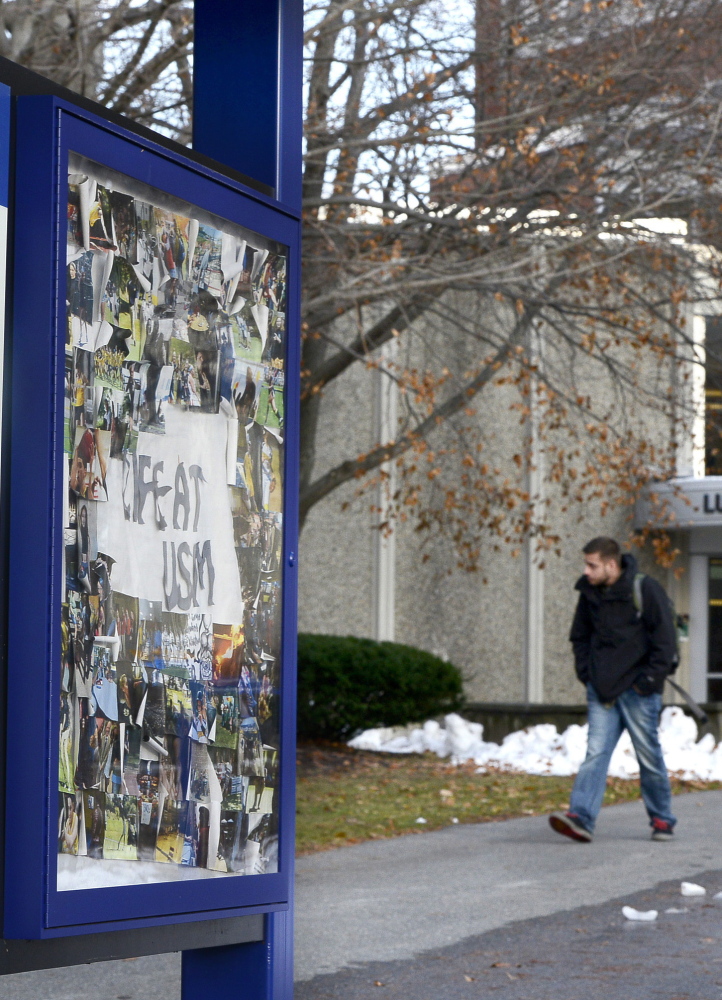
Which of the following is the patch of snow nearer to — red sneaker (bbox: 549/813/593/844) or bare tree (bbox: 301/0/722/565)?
red sneaker (bbox: 549/813/593/844)

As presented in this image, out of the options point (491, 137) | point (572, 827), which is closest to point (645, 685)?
point (572, 827)

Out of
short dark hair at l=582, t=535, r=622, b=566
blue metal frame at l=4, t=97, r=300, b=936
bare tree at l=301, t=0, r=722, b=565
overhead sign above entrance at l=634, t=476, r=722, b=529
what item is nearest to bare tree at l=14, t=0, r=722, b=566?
bare tree at l=301, t=0, r=722, b=565

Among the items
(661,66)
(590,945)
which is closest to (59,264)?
(590,945)

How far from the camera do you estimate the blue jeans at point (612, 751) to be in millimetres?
7715

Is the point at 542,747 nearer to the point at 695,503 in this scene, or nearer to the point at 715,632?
the point at 695,503

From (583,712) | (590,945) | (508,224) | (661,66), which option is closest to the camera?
(590,945)

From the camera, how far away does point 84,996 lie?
4.50 m

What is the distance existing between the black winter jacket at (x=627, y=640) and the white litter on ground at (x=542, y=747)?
3.86 m

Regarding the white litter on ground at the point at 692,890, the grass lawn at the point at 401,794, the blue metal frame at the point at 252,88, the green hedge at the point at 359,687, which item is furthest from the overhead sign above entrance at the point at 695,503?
the blue metal frame at the point at 252,88

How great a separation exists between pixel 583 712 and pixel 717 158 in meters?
6.80

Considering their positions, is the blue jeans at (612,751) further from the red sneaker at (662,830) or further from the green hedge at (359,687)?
the green hedge at (359,687)

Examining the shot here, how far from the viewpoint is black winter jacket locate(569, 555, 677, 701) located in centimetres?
771

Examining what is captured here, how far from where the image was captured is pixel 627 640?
7.79m

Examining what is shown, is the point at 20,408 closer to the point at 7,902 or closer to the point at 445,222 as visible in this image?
the point at 7,902
